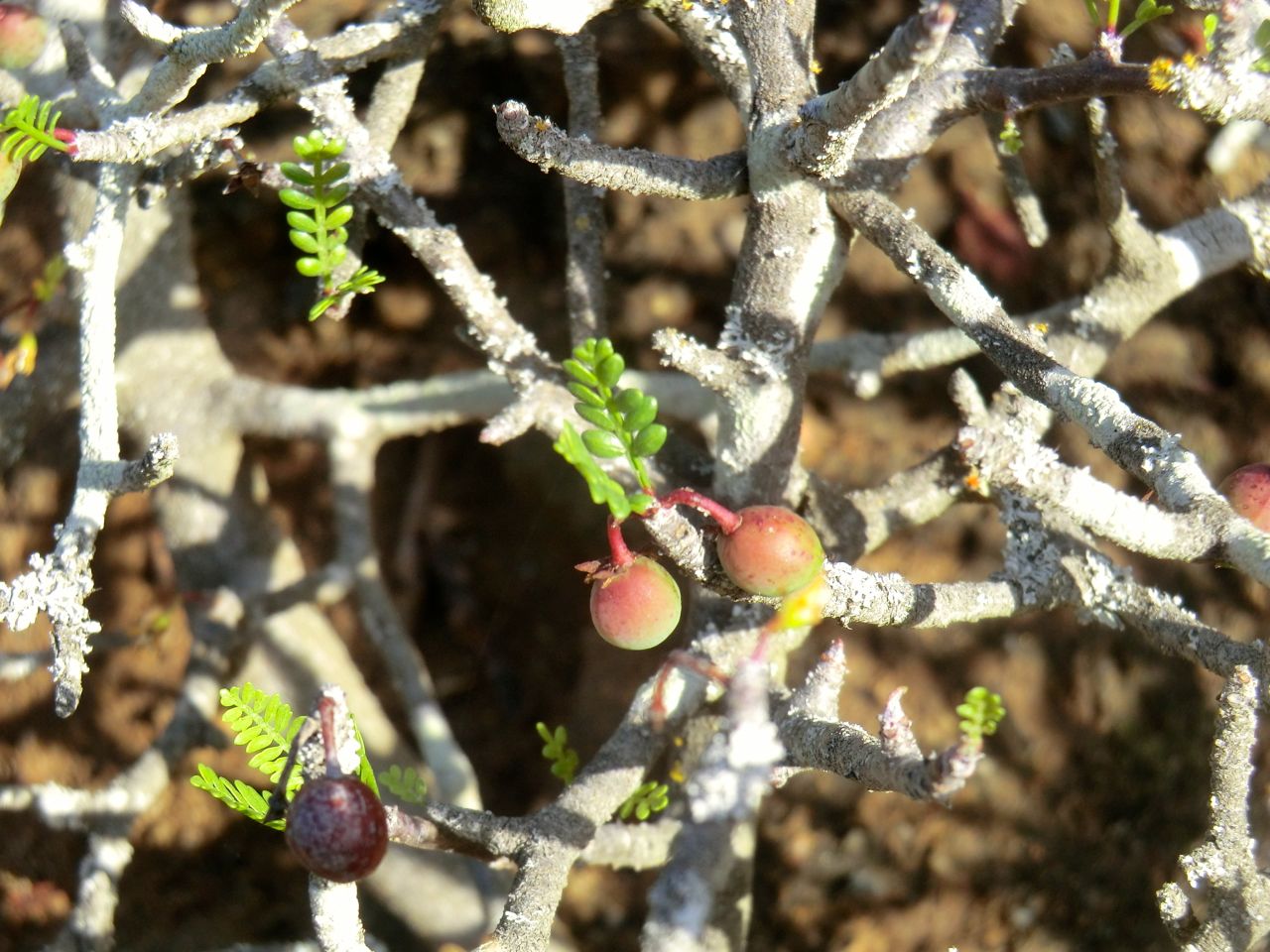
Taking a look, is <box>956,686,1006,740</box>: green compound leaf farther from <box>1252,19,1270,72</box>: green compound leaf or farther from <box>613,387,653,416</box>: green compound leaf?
<box>1252,19,1270,72</box>: green compound leaf

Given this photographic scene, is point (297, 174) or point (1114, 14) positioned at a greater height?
point (1114, 14)

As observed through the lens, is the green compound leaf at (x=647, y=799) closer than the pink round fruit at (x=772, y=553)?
No

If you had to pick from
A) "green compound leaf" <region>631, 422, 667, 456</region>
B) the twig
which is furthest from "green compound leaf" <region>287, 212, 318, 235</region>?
"green compound leaf" <region>631, 422, 667, 456</region>

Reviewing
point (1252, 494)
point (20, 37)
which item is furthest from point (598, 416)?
point (20, 37)

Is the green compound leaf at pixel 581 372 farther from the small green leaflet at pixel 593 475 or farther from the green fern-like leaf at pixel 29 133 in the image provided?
the green fern-like leaf at pixel 29 133

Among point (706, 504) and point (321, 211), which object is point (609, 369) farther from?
point (321, 211)

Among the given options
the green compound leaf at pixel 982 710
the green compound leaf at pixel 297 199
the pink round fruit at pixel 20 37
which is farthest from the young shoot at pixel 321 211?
the green compound leaf at pixel 982 710
